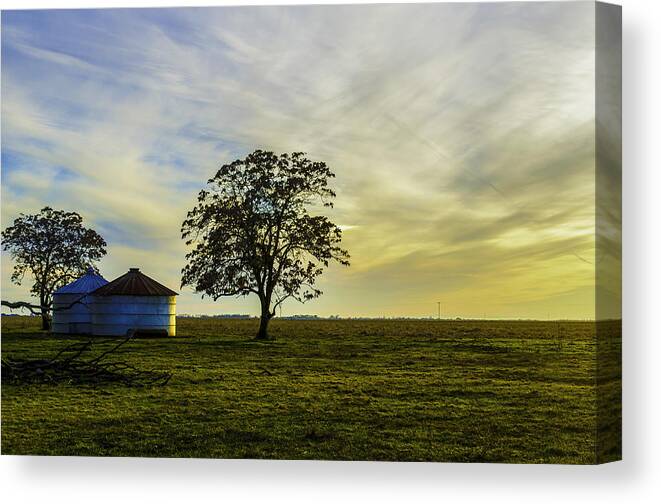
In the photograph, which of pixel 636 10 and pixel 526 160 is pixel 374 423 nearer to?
pixel 526 160

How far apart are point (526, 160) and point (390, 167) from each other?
1.58 metres

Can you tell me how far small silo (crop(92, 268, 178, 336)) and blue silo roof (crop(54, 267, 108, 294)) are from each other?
0.14 metres

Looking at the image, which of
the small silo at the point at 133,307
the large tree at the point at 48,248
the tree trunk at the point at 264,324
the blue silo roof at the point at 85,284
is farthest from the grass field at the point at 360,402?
the blue silo roof at the point at 85,284

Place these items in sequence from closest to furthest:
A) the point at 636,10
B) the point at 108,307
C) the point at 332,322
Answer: the point at 636,10
the point at 332,322
the point at 108,307

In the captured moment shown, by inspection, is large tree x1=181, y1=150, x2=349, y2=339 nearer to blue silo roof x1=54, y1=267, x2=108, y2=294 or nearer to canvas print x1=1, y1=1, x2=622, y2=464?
canvas print x1=1, y1=1, x2=622, y2=464

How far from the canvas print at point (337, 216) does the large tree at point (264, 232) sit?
0.13ft

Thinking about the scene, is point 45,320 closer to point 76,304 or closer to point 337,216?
point 76,304

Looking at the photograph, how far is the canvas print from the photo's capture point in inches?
339

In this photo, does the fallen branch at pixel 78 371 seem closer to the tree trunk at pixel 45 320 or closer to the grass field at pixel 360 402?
the grass field at pixel 360 402

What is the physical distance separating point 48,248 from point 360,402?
4933mm

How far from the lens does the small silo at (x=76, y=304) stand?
10.8m

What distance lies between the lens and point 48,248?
11.0 m

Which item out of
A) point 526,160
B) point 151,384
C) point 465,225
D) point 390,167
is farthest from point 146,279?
point 526,160

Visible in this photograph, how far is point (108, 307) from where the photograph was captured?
40.8 feet
